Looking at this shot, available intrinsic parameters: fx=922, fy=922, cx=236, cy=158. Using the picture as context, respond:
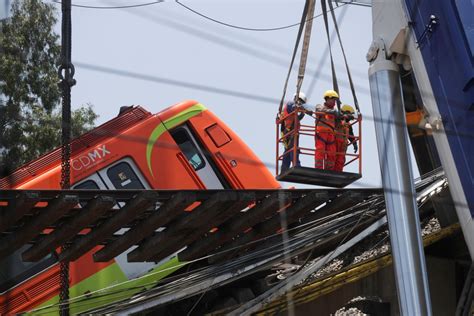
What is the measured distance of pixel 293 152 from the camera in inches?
392

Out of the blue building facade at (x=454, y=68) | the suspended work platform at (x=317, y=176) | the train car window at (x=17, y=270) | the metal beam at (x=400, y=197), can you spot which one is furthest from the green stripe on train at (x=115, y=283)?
the blue building facade at (x=454, y=68)

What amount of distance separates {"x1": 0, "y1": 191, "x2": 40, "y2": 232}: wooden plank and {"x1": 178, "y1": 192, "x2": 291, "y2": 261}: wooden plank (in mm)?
2207

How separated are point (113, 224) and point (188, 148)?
3577mm

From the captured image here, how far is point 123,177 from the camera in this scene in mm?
11789

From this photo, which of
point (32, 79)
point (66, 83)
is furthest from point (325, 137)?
point (32, 79)

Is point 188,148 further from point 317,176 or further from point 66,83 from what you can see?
point 66,83

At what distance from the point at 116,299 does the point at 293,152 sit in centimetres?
260

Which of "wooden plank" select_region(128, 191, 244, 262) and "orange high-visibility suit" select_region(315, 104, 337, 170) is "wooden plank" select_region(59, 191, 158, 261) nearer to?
"wooden plank" select_region(128, 191, 244, 262)

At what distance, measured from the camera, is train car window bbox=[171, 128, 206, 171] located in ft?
39.8

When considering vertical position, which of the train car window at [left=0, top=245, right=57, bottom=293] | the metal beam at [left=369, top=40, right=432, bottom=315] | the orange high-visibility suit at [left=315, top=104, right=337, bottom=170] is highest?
the orange high-visibility suit at [left=315, top=104, right=337, bottom=170]

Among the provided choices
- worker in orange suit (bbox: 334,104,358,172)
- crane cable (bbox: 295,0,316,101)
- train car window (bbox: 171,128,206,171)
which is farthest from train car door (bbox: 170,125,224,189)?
crane cable (bbox: 295,0,316,101)

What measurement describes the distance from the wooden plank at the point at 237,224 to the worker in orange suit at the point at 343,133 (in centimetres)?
129

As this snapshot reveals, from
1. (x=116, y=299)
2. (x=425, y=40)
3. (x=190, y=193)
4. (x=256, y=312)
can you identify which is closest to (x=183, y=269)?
(x=116, y=299)

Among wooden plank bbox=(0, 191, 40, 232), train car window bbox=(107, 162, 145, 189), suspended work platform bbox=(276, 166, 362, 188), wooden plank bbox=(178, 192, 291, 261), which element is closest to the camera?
wooden plank bbox=(0, 191, 40, 232)
